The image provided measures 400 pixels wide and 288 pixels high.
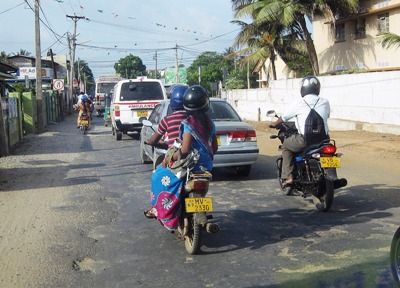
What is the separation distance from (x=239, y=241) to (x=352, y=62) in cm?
2426

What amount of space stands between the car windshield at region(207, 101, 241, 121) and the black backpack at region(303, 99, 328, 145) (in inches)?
Result: 118

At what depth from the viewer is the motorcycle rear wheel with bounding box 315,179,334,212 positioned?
6539mm

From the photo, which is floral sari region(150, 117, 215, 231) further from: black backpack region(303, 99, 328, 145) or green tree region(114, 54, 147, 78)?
green tree region(114, 54, 147, 78)

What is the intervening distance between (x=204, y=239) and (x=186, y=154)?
1.14 metres

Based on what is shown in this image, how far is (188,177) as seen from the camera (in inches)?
198

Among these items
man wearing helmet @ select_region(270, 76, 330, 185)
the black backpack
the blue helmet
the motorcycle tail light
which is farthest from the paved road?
the blue helmet

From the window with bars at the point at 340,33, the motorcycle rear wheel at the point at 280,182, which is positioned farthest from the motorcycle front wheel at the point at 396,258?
the window with bars at the point at 340,33

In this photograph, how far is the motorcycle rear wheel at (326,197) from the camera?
6.54 m

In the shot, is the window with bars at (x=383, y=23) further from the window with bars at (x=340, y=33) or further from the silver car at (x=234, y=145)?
the silver car at (x=234, y=145)

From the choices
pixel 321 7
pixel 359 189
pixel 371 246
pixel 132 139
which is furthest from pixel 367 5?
pixel 371 246

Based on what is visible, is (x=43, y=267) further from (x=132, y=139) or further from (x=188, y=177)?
(x=132, y=139)

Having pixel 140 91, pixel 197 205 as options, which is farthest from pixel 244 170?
pixel 140 91

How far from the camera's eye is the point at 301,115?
676 cm

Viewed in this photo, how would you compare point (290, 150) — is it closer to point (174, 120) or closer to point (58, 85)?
point (174, 120)
